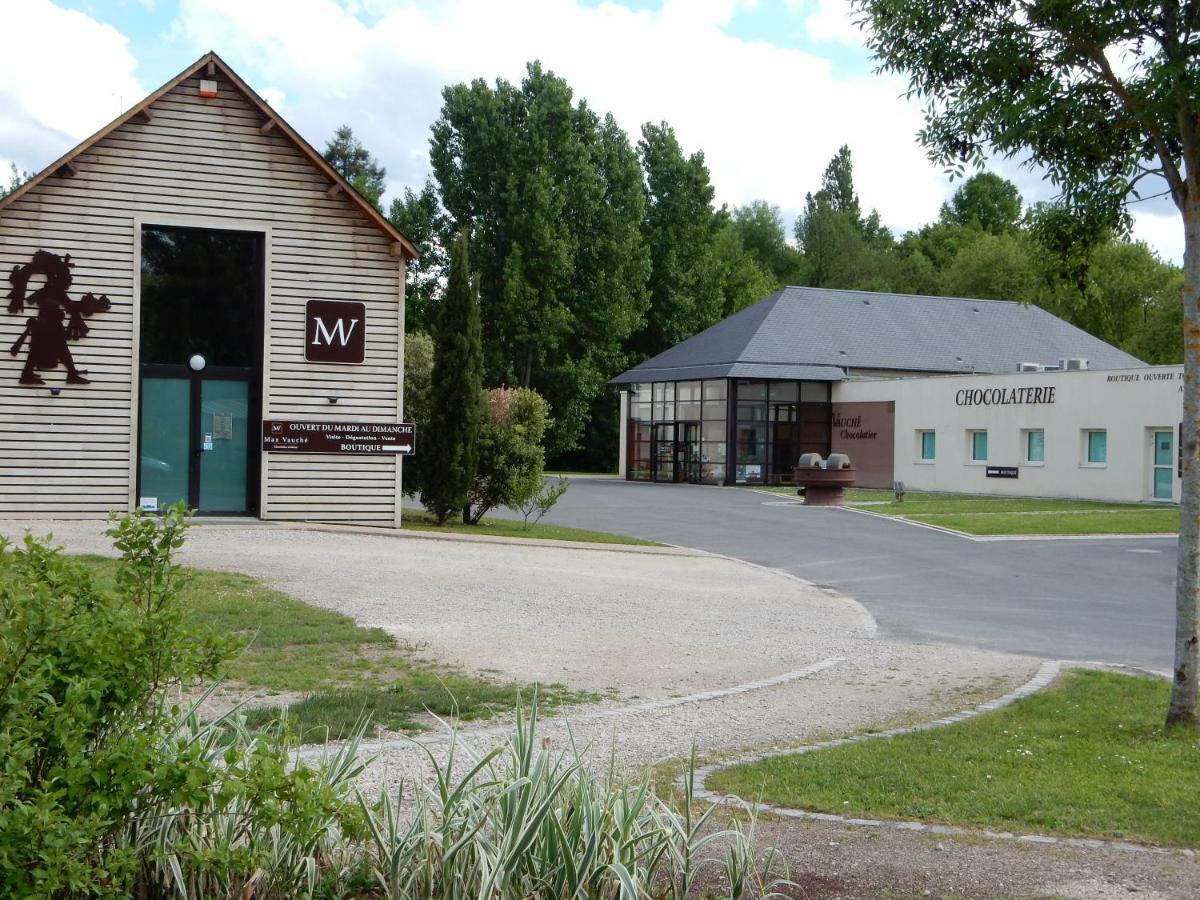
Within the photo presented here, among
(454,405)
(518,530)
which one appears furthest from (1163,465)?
(454,405)

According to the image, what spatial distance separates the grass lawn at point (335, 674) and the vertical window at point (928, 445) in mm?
33377

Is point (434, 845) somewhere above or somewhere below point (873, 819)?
above

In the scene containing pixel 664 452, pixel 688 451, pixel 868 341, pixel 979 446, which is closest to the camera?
pixel 979 446

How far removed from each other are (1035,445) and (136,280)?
27.8 metres

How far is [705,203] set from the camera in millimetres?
64062

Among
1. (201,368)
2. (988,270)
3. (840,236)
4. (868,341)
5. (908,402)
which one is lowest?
(201,368)

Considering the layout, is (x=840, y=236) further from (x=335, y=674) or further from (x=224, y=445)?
(x=335, y=674)

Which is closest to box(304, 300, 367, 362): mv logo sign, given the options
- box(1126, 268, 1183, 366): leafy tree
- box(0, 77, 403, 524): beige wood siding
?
box(0, 77, 403, 524): beige wood siding

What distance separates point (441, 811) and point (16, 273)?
58.4 feet

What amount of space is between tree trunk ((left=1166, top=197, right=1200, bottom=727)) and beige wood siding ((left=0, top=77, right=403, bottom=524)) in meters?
15.4

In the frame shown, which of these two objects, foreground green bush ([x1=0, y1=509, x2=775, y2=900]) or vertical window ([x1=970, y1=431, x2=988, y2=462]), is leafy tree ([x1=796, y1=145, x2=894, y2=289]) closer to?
vertical window ([x1=970, y1=431, x2=988, y2=462])

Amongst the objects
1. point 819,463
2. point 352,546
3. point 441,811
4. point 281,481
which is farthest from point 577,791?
point 819,463

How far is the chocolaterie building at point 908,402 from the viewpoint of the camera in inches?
1428

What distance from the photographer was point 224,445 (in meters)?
21.2
